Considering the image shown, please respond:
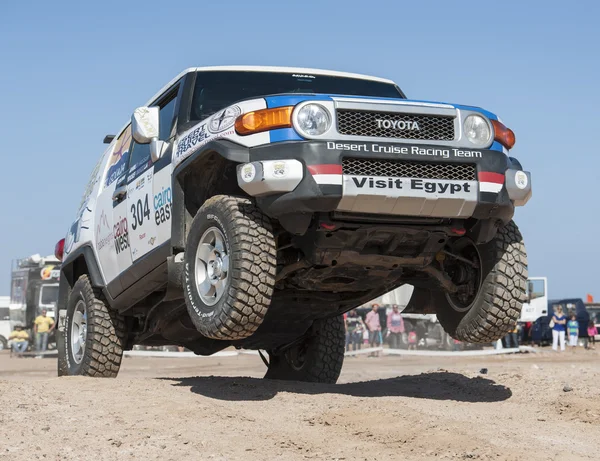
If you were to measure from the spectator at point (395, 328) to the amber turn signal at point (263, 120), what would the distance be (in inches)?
768

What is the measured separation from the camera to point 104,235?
833 cm

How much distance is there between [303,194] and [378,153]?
54 cm

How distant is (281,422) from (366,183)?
1520mm

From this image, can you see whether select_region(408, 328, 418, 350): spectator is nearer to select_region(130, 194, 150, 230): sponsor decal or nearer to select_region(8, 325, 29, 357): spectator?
select_region(8, 325, 29, 357): spectator

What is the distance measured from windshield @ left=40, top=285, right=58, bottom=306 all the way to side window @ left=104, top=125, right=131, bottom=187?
20.6m

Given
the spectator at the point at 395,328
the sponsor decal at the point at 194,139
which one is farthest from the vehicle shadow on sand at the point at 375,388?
the spectator at the point at 395,328

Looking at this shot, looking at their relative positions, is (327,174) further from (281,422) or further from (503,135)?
(281,422)

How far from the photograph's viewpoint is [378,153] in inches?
222

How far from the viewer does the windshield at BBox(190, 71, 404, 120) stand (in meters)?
7.00

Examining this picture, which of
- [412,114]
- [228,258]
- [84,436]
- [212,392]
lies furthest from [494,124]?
[84,436]

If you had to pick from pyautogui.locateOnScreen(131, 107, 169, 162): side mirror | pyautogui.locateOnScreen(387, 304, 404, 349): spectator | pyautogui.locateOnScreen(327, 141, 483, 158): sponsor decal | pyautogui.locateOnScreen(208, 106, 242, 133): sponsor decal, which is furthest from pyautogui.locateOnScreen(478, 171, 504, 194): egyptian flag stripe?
pyautogui.locateOnScreen(387, 304, 404, 349): spectator

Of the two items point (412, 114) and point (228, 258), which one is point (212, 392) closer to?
point (228, 258)

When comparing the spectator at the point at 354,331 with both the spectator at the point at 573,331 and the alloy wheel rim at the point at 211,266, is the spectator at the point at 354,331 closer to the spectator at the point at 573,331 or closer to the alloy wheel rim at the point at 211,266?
the spectator at the point at 573,331

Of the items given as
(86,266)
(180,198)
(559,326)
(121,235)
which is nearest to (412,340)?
(559,326)
